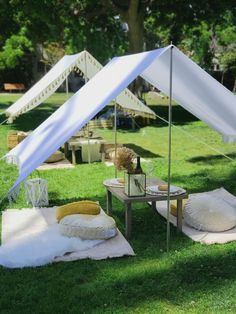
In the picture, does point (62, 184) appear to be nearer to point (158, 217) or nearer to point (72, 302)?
point (158, 217)

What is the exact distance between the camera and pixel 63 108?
5906 millimetres

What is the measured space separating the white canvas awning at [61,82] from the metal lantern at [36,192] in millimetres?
4324

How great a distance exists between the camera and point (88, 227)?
530 cm

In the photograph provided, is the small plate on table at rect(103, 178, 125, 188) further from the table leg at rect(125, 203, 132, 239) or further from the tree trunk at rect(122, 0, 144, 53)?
the tree trunk at rect(122, 0, 144, 53)

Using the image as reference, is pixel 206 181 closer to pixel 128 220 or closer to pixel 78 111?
pixel 128 220

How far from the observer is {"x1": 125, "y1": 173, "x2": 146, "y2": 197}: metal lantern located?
17.5ft

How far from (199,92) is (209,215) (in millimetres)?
1515

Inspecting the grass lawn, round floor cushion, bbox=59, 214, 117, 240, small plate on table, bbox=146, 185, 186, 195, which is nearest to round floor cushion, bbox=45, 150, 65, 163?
the grass lawn

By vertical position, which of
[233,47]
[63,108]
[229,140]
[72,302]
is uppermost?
[233,47]

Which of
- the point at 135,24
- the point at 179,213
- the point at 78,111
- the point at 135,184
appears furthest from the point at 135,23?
the point at 135,184

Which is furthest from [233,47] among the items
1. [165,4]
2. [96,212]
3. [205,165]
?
[96,212]

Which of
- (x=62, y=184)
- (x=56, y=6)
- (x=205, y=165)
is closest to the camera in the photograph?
(x=62, y=184)

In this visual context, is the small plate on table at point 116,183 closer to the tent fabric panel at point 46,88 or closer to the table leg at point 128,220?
the table leg at point 128,220

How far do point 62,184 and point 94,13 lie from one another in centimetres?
1160
